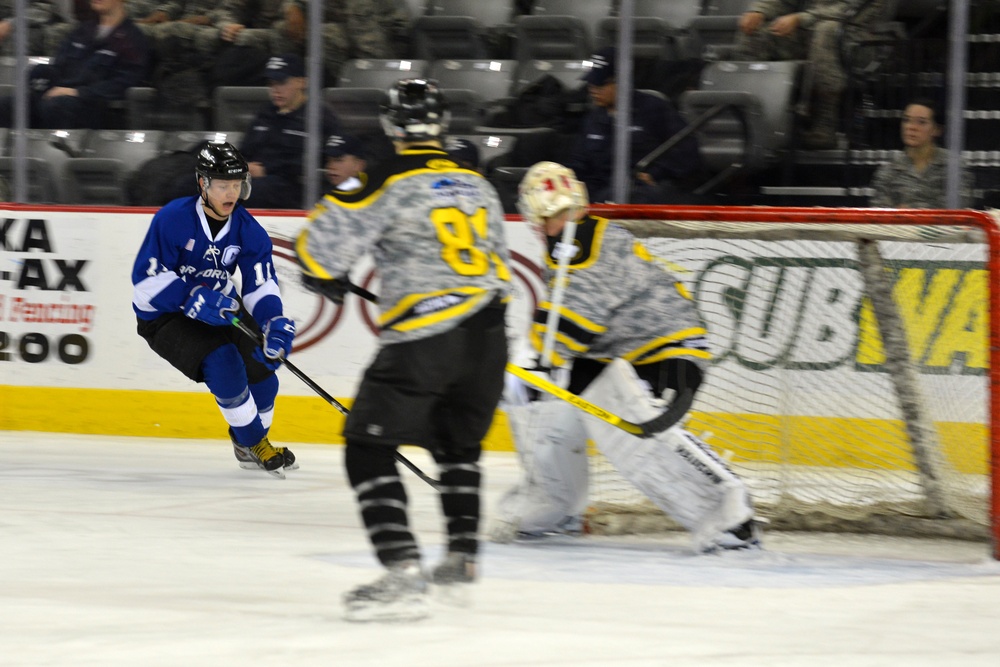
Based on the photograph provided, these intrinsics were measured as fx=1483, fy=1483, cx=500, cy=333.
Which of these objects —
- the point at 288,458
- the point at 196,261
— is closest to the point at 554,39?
the point at 196,261

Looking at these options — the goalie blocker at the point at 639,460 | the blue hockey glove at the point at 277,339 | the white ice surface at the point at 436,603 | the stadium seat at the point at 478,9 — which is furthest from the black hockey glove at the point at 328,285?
the stadium seat at the point at 478,9

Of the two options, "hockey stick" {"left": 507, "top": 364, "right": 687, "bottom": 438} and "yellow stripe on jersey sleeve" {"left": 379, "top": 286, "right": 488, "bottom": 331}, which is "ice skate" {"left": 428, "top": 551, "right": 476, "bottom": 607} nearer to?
"yellow stripe on jersey sleeve" {"left": 379, "top": 286, "right": 488, "bottom": 331}

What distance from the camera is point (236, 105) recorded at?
6.76m

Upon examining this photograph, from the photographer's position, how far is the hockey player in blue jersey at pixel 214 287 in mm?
5168

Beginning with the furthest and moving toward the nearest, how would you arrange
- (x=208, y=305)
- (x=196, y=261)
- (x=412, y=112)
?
(x=196, y=261), (x=208, y=305), (x=412, y=112)

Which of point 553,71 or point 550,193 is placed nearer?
point 550,193

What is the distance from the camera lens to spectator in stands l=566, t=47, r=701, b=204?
234 inches

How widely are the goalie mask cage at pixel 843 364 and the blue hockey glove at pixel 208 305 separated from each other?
55.8 inches

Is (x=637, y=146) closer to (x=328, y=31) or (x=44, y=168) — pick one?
(x=328, y=31)

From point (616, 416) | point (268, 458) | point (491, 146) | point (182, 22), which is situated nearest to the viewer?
point (616, 416)

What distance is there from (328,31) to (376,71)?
279 millimetres

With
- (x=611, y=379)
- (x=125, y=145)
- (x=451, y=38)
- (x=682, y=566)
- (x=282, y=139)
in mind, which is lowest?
(x=682, y=566)

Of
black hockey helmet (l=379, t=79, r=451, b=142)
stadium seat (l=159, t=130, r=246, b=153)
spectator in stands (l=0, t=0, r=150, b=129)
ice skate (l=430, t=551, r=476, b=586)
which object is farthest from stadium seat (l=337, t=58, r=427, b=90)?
ice skate (l=430, t=551, r=476, b=586)

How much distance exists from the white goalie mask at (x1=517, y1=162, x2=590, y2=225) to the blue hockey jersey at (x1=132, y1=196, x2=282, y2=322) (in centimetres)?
165
